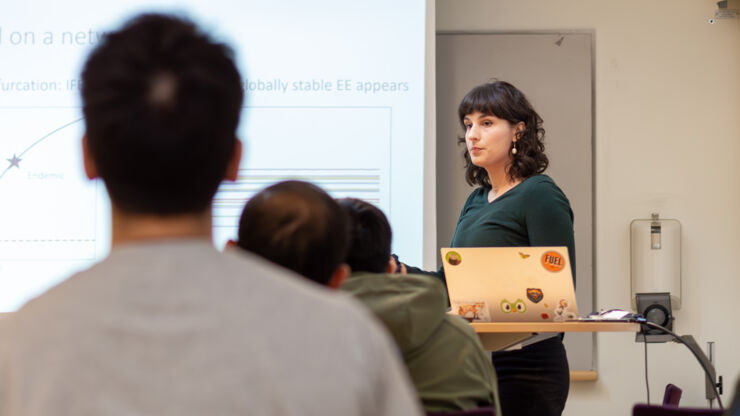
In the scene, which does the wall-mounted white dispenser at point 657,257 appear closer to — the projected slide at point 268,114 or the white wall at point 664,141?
the white wall at point 664,141

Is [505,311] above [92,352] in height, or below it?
below

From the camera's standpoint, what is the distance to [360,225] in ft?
5.45

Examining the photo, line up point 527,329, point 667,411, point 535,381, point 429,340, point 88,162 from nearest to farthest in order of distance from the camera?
1. point 88,162
2. point 667,411
3. point 429,340
4. point 527,329
5. point 535,381

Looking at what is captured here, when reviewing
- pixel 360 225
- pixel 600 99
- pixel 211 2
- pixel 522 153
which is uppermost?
pixel 211 2

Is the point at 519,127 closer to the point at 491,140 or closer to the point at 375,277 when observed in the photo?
the point at 491,140

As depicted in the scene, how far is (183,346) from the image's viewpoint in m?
0.64

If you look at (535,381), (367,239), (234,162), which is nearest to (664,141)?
(535,381)

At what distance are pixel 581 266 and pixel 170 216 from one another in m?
3.65

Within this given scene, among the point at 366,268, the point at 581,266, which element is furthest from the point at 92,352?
the point at 581,266

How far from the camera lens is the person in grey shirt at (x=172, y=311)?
63 centimetres

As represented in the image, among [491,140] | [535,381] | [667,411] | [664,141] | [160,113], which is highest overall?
[664,141]

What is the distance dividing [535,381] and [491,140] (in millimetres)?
756

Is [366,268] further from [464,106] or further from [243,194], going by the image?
[243,194]

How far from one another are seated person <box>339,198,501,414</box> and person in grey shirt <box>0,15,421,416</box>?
2.45 feet
